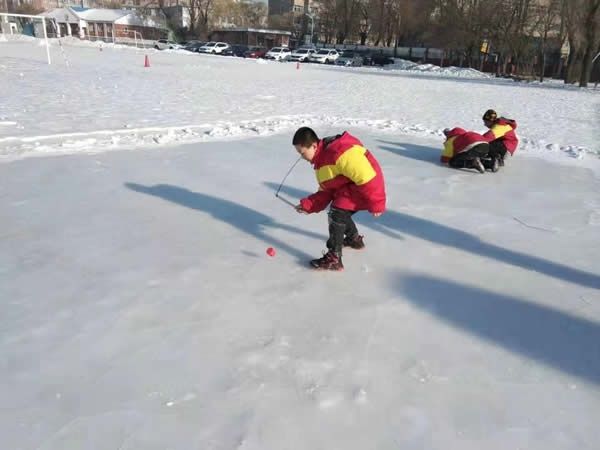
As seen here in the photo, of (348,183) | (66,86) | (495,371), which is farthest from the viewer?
(66,86)

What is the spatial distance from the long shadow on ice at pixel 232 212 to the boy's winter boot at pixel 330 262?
8.2 inches

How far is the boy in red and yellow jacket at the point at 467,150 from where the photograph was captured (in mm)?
6395

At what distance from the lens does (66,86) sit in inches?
500

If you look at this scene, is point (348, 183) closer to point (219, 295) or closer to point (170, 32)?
point (219, 295)

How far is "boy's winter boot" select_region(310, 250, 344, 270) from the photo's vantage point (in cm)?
352

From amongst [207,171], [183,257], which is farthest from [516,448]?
[207,171]

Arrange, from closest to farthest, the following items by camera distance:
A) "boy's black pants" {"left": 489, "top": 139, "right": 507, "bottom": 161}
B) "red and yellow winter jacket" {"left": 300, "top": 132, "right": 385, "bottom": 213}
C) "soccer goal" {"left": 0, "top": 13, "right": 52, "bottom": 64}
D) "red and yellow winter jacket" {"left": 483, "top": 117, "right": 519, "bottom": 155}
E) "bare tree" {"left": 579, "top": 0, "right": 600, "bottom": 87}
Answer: "red and yellow winter jacket" {"left": 300, "top": 132, "right": 385, "bottom": 213} < "boy's black pants" {"left": 489, "top": 139, "right": 507, "bottom": 161} < "red and yellow winter jacket" {"left": 483, "top": 117, "right": 519, "bottom": 155} < "bare tree" {"left": 579, "top": 0, "right": 600, "bottom": 87} < "soccer goal" {"left": 0, "top": 13, "right": 52, "bottom": 64}

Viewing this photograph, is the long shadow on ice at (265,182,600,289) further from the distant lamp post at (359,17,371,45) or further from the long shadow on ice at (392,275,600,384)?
the distant lamp post at (359,17,371,45)

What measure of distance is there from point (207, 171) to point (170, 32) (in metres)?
62.6

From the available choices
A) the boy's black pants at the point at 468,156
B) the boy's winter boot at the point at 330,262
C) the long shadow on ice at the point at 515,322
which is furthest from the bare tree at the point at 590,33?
the boy's winter boot at the point at 330,262

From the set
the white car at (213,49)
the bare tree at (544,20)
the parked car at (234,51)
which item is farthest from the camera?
the parked car at (234,51)

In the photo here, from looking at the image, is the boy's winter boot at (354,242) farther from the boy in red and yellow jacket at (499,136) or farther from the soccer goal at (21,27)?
the soccer goal at (21,27)

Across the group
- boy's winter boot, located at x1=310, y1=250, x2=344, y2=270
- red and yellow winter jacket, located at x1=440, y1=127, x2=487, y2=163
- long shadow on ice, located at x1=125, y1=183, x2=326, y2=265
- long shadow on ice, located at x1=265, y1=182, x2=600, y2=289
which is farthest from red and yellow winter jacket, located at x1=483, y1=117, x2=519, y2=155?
boy's winter boot, located at x1=310, y1=250, x2=344, y2=270

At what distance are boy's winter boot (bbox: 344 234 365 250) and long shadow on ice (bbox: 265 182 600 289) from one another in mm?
438
